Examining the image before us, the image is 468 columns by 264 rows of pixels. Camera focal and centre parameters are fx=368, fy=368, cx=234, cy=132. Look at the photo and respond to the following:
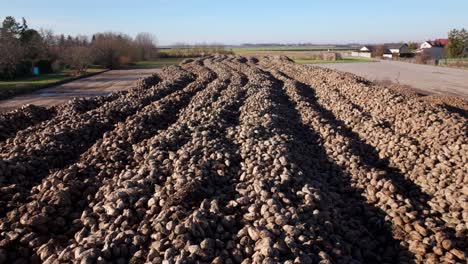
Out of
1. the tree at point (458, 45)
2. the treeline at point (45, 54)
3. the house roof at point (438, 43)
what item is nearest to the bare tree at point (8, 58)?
the treeline at point (45, 54)

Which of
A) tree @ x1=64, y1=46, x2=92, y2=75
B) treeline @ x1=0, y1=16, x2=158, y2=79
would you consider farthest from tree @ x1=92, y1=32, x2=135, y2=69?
tree @ x1=64, y1=46, x2=92, y2=75

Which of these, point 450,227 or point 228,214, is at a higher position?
point 228,214

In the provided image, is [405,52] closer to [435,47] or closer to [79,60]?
[435,47]

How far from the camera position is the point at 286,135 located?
12305mm

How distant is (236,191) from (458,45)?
89.6m

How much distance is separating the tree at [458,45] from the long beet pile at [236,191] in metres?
79.0

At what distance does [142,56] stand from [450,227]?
87.3m

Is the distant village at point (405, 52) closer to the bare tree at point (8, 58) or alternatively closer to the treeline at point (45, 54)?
the treeline at point (45, 54)

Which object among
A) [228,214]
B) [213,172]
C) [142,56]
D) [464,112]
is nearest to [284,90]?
[464,112]

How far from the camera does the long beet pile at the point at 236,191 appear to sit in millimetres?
5867

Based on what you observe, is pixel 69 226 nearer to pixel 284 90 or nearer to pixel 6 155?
pixel 6 155

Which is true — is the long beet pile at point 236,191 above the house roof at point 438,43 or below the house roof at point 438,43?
below

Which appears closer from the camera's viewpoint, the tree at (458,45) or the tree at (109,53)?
the tree at (109,53)

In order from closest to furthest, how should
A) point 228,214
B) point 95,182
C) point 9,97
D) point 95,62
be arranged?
point 228,214 < point 95,182 < point 9,97 < point 95,62
